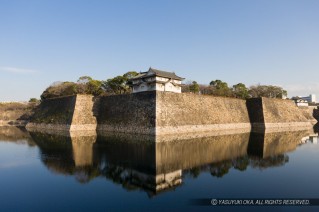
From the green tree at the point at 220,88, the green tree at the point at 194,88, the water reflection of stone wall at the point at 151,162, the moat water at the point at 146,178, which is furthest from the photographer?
the green tree at the point at 220,88

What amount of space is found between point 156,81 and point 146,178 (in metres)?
20.4

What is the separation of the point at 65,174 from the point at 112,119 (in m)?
15.5

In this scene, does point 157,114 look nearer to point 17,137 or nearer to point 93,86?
point 17,137

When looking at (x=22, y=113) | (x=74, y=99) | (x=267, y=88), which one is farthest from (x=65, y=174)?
(x=267, y=88)

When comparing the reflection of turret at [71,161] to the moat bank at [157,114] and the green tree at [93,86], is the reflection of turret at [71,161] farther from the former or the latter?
the green tree at [93,86]

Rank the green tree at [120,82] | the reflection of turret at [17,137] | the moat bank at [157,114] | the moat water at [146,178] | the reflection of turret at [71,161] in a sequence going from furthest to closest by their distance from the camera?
the green tree at [120,82] → the moat bank at [157,114] → the reflection of turret at [17,137] → the reflection of turret at [71,161] → the moat water at [146,178]

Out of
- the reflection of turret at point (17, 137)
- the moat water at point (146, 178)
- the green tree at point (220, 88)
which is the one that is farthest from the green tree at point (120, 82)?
the moat water at point (146, 178)

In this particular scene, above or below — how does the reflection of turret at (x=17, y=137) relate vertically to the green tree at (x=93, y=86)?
below

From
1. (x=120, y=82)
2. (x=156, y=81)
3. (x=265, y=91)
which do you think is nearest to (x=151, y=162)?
(x=156, y=81)

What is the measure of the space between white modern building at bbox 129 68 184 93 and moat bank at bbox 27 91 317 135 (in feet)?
15.7

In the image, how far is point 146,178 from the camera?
8539mm

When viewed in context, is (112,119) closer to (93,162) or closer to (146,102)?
(146,102)

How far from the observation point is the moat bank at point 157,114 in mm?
21422

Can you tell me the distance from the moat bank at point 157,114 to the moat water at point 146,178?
7856mm
